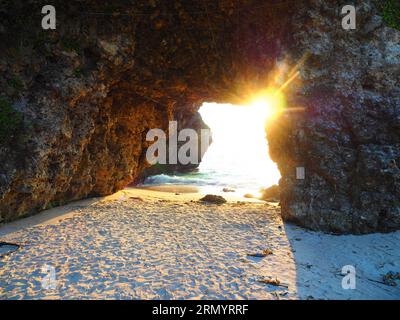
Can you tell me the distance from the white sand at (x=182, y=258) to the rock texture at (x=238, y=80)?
146cm

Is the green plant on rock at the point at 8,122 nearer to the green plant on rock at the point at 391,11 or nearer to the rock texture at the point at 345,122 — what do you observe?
the rock texture at the point at 345,122

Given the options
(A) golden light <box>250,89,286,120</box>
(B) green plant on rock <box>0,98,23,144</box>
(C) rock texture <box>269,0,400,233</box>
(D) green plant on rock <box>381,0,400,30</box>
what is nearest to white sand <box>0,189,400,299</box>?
(C) rock texture <box>269,0,400,233</box>

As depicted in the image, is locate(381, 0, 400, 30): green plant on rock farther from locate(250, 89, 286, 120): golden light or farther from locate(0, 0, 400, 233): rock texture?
locate(250, 89, 286, 120): golden light

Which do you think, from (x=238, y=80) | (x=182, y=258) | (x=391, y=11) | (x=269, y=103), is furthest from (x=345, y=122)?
(x=182, y=258)

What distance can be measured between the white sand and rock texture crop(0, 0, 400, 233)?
4.78ft

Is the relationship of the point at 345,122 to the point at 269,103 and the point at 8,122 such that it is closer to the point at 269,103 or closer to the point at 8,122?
the point at 269,103

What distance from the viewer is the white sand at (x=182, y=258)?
7.21 metres

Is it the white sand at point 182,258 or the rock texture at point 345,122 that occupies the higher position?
the rock texture at point 345,122

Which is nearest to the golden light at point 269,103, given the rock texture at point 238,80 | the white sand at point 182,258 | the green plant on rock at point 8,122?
the rock texture at point 238,80

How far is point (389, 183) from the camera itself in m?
11.0
